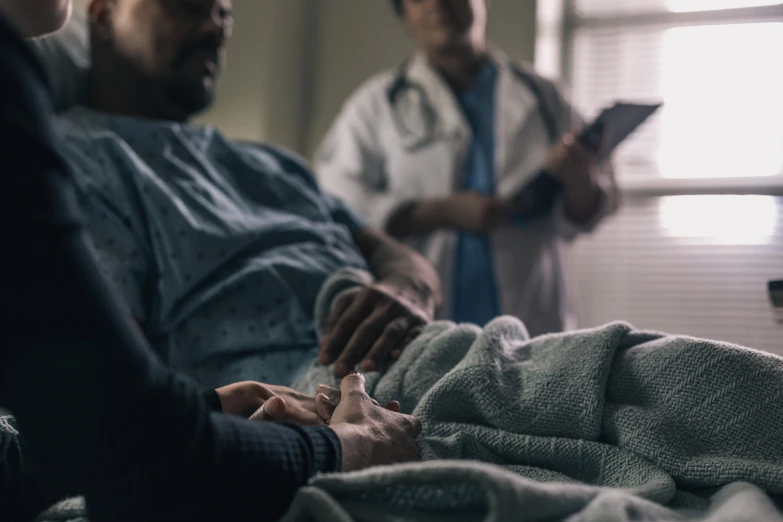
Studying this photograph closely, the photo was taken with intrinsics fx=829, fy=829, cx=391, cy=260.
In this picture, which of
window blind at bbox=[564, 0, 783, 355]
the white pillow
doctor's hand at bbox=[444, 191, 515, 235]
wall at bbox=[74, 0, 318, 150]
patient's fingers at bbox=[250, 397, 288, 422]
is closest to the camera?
patient's fingers at bbox=[250, 397, 288, 422]

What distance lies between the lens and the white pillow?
4.62ft

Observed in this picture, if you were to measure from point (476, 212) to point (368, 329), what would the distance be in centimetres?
97

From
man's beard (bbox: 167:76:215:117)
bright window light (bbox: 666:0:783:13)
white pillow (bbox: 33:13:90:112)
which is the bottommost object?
man's beard (bbox: 167:76:215:117)

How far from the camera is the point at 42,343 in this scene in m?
0.49

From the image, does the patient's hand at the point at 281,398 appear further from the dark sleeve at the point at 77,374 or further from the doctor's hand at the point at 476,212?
the doctor's hand at the point at 476,212

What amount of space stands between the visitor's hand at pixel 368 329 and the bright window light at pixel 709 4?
2.14 meters

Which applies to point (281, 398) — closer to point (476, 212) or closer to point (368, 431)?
point (368, 431)

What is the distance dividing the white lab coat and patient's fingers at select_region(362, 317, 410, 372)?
3.34 feet

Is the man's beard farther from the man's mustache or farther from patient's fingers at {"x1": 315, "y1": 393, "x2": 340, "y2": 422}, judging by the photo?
patient's fingers at {"x1": 315, "y1": 393, "x2": 340, "y2": 422}

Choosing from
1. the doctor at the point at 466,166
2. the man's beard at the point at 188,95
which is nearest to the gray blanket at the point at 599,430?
the man's beard at the point at 188,95

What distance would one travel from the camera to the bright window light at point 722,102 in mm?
2703

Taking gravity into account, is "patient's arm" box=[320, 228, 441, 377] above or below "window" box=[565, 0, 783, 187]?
below

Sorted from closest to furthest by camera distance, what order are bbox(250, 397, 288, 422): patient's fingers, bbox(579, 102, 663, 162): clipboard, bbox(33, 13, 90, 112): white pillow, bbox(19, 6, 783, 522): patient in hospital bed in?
bbox(19, 6, 783, 522): patient in hospital bed, bbox(250, 397, 288, 422): patient's fingers, bbox(33, 13, 90, 112): white pillow, bbox(579, 102, 663, 162): clipboard

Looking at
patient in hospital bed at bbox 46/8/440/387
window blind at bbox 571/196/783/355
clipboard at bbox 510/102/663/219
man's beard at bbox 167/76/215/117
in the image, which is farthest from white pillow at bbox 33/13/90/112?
window blind at bbox 571/196/783/355
